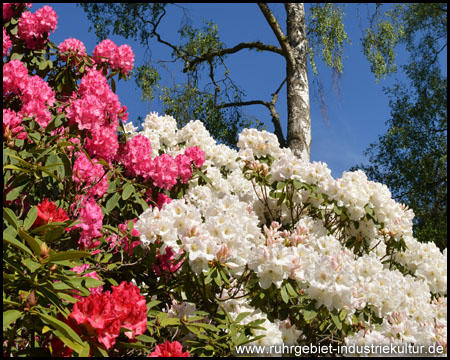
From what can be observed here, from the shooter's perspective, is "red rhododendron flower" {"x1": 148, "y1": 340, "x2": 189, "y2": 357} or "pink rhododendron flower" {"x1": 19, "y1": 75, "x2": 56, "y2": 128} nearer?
"red rhododendron flower" {"x1": 148, "y1": 340, "x2": 189, "y2": 357}

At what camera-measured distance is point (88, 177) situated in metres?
2.45

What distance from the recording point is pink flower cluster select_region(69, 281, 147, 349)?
1447mm

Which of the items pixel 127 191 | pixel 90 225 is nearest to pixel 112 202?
pixel 127 191

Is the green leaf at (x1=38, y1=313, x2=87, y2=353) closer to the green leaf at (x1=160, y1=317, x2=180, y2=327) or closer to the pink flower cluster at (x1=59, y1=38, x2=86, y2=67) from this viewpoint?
the green leaf at (x1=160, y1=317, x2=180, y2=327)

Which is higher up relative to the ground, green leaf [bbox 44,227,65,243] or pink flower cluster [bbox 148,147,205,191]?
pink flower cluster [bbox 148,147,205,191]

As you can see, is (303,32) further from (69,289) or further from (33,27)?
(69,289)

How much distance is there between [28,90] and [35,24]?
33.3 inches

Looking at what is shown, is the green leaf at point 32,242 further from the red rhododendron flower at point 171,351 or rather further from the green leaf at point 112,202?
the green leaf at point 112,202

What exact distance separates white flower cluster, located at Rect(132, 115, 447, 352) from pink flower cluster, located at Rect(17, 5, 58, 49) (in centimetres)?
153

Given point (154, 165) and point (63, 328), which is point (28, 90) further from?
point (63, 328)

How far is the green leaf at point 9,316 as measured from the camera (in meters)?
1.30

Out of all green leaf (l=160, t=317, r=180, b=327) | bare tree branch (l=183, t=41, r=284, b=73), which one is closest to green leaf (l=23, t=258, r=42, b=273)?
green leaf (l=160, t=317, r=180, b=327)

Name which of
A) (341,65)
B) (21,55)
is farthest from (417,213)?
(21,55)

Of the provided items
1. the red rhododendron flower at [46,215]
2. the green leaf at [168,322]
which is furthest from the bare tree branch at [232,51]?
the green leaf at [168,322]
